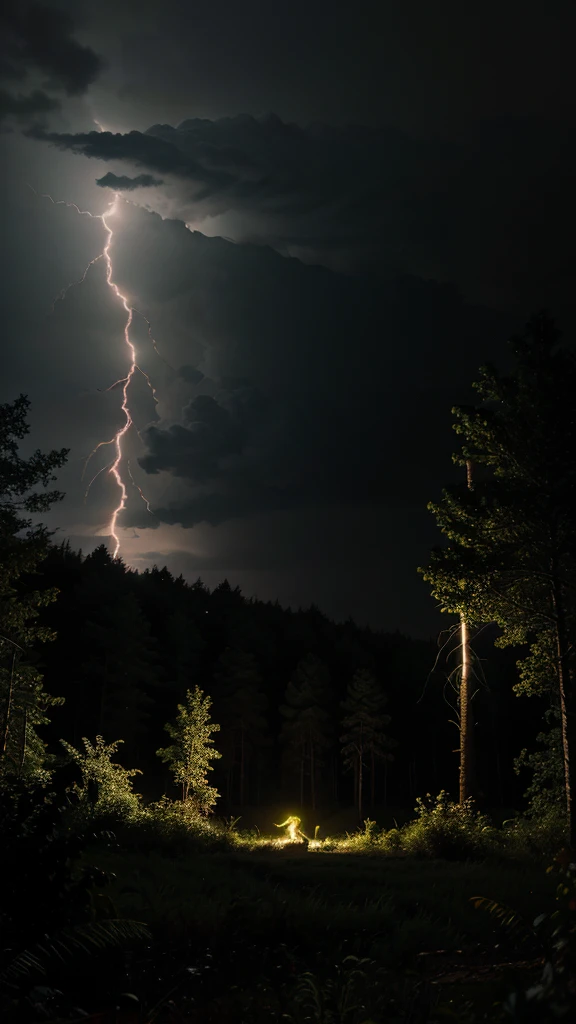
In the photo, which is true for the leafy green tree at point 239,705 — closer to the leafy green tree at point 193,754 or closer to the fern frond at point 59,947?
the leafy green tree at point 193,754

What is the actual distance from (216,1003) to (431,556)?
12.2 metres

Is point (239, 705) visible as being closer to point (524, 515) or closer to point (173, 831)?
point (173, 831)

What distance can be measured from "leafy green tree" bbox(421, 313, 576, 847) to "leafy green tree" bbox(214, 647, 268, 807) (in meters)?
41.4

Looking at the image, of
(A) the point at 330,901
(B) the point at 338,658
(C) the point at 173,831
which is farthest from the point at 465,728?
(B) the point at 338,658

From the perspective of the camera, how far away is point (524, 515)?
16.2m

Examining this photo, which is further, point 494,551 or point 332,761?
→ point 332,761

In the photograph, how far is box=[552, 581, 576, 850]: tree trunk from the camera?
50.1ft

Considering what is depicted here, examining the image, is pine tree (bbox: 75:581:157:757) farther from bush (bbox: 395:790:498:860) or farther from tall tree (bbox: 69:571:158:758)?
bush (bbox: 395:790:498:860)

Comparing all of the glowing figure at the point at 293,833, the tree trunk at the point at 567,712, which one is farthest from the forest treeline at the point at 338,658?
the glowing figure at the point at 293,833

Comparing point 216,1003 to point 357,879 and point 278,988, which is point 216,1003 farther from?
point 357,879

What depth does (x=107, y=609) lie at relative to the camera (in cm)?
5225

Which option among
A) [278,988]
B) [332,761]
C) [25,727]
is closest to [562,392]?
[278,988]

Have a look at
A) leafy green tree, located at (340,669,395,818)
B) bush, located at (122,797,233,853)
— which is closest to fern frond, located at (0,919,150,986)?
bush, located at (122,797,233,853)

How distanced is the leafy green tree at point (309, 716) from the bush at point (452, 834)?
1517 inches
